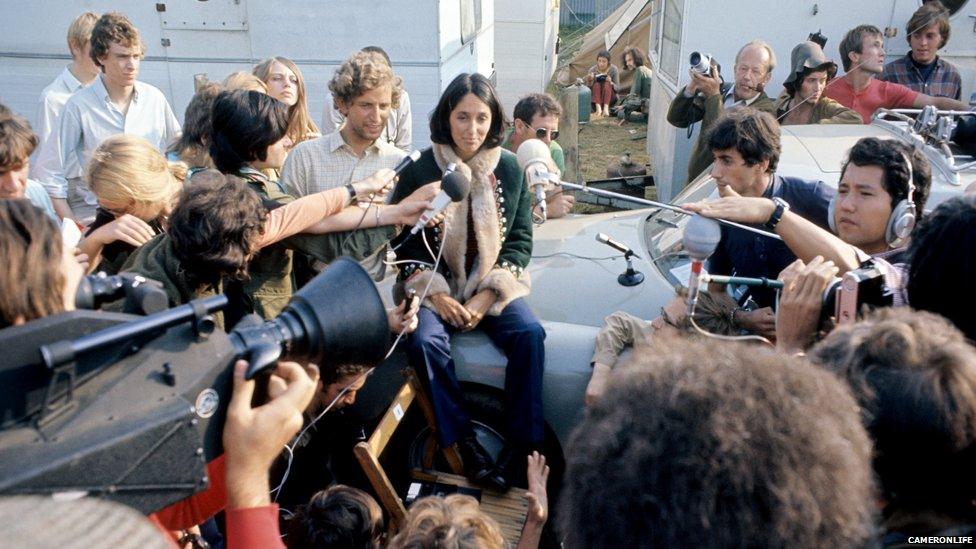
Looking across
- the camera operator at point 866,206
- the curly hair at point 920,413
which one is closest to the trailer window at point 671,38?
the camera operator at point 866,206

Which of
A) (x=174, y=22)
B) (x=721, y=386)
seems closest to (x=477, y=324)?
(x=721, y=386)

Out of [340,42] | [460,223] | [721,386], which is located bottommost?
[460,223]

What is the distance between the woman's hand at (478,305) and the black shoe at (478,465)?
50 centimetres

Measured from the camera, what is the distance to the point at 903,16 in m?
7.55

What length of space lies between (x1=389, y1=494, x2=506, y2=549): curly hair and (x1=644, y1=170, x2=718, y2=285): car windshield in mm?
2106

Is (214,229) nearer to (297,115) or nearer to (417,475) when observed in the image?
(417,475)

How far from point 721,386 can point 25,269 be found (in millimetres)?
1300

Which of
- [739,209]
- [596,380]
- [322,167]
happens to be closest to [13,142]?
[322,167]

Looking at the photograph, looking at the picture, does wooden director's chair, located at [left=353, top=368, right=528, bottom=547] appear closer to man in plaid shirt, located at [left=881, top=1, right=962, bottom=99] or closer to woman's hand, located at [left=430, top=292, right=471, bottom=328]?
woman's hand, located at [left=430, top=292, right=471, bottom=328]

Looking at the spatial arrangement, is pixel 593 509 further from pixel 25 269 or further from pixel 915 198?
pixel 915 198

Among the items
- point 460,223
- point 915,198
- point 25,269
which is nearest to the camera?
point 25,269

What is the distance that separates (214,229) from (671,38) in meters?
8.36

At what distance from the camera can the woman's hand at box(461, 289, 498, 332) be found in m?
3.15

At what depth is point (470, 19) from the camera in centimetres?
936
